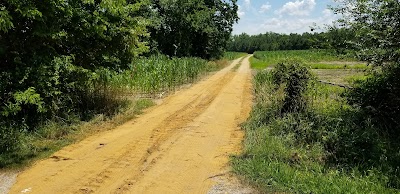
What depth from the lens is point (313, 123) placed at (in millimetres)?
8086

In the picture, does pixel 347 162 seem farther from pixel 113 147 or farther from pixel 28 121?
pixel 28 121

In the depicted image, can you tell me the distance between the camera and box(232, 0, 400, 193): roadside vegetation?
19.1 ft

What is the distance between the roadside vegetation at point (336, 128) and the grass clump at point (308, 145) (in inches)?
0.6

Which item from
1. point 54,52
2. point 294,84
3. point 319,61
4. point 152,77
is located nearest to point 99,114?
point 54,52

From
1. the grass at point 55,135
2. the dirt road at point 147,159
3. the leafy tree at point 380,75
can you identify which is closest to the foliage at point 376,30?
the leafy tree at point 380,75

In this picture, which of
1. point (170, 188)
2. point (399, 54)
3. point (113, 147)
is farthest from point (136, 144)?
point (399, 54)

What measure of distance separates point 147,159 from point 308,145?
338cm

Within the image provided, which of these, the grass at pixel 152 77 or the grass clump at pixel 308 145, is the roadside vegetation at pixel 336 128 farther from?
the grass at pixel 152 77

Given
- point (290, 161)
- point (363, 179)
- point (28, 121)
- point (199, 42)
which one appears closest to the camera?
point (363, 179)

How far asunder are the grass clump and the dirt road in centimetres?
68

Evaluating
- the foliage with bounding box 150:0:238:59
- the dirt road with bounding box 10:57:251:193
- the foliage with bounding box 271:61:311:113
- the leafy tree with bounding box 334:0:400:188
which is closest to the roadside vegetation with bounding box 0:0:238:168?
the dirt road with bounding box 10:57:251:193

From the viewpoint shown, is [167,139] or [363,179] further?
[167,139]

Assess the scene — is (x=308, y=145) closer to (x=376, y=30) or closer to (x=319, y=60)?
(x=376, y=30)

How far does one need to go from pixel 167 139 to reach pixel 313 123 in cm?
343
